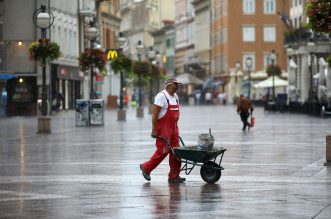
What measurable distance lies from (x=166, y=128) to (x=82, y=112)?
106 feet

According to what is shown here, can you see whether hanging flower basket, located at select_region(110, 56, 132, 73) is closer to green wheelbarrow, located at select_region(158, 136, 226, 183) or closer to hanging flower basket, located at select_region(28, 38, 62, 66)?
hanging flower basket, located at select_region(28, 38, 62, 66)

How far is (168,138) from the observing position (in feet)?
64.1

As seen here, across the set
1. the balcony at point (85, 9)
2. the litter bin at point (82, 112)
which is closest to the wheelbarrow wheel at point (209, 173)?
the litter bin at point (82, 112)

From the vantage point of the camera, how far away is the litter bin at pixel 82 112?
5138cm

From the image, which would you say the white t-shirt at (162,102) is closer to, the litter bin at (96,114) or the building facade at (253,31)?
the litter bin at (96,114)

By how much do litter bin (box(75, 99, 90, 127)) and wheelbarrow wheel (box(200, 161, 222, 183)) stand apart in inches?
1270

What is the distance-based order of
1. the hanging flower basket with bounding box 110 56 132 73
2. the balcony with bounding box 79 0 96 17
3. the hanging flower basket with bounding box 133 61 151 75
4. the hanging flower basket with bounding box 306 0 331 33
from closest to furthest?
1. the hanging flower basket with bounding box 306 0 331 33
2. the hanging flower basket with bounding box 110 56 132 73
3. the hanging flower basket with bounding box 133 61 151 75
4. the balcony with bounding box 79 0 96 17

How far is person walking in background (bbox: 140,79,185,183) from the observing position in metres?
Result: 19.5

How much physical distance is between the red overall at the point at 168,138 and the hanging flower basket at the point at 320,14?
4.95m

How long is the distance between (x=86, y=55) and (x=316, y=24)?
34437 mm

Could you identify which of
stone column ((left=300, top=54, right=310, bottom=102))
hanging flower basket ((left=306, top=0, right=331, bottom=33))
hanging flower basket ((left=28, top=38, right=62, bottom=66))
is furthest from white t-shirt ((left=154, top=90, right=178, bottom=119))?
stone column ((left=300, top=54, right=310, bottom=102))

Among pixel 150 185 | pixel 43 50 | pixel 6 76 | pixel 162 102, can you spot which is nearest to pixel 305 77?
pixel 6 76

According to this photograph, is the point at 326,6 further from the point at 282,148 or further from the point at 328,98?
the point at 328,98

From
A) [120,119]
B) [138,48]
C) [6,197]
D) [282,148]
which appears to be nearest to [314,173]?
[6,197]
